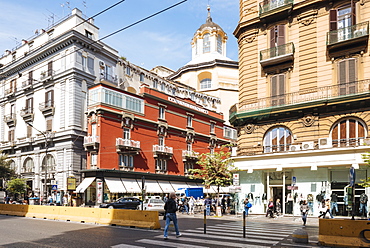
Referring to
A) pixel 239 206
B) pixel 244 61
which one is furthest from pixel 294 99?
pixel 239 206

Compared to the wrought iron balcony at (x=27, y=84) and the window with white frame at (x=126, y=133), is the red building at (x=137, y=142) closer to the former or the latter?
the window with white frame at (x=126, y=133)

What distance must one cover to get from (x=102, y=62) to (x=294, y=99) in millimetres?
27785

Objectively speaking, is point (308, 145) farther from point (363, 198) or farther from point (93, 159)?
point (93, 159)

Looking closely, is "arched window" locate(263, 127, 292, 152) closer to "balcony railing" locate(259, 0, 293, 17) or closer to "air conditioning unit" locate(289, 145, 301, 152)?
"air conditioning unit" locate(289, 145, 301, 152)

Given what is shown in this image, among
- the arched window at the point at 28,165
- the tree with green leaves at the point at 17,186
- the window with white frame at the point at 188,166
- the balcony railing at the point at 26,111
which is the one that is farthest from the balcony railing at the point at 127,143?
the balcony railing at the point at 26,111

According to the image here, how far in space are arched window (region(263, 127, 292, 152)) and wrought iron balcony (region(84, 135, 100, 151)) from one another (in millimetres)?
19931

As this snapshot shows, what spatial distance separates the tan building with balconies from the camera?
78.1 feet

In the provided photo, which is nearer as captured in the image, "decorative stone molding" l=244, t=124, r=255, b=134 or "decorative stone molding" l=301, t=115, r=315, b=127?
"decorative stone molding" l=301, t=115, r=315, b=127

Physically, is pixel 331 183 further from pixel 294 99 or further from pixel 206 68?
pixel 206 68

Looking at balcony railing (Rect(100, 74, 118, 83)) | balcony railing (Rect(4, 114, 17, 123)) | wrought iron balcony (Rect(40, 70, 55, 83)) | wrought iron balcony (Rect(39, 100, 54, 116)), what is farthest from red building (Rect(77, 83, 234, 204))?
balcony railing (Rect(4, 114, 17, 123))

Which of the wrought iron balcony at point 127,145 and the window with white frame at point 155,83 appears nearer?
the wrought iron balcony at point 127,145

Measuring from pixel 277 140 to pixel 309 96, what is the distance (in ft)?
13.5

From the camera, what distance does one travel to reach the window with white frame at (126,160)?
41.3 meters

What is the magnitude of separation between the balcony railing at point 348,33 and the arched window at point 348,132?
5.56m
